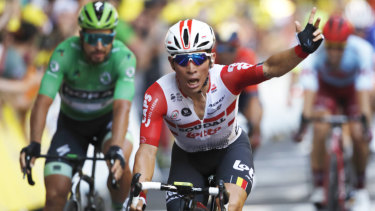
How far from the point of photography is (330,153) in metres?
11.0

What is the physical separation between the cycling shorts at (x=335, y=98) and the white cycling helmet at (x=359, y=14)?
4.93 meters

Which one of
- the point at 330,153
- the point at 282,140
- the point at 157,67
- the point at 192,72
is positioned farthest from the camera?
the point at 282,140

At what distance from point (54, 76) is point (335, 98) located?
4787 millimetres

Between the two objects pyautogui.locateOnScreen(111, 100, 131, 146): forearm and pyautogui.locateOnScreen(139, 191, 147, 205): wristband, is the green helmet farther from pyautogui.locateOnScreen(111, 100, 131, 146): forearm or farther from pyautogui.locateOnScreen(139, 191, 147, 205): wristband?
pyautogui.locateOnScreen(139, 191, 147, 205): wristband

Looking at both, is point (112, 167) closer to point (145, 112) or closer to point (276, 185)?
point (145, 112)

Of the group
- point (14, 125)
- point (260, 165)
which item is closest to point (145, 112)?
point (14, 125)

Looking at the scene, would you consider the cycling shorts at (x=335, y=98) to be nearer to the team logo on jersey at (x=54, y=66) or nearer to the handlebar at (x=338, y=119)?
the handlebar at (x=338, y=119)

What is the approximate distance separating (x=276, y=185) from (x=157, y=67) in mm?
3053

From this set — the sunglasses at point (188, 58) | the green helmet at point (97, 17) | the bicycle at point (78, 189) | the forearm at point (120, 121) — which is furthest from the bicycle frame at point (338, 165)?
the sunglasses at point (188, 58)

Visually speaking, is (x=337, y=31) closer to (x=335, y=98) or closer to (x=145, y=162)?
(x=335, y=98)

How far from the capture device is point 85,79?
8.58m

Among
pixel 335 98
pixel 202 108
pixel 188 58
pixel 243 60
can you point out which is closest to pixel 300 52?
pixel 188 58

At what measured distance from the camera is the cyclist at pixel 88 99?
8.08 m

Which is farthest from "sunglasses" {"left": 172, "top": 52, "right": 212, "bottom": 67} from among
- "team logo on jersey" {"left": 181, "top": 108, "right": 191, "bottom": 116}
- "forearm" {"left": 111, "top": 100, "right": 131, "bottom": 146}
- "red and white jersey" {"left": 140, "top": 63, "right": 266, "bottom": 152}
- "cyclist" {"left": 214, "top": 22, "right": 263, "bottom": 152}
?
"cyclist" {"left": 214, "top": 22, "right": 263, "bottom": 152}
